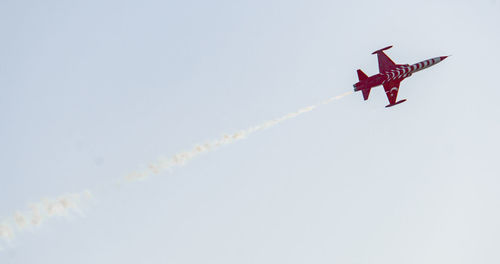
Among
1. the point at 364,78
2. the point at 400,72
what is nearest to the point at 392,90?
the point at 400,72

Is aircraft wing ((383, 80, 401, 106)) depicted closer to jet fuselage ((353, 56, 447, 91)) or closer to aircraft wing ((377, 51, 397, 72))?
jet fuselage ((353, 56, 447, 91))

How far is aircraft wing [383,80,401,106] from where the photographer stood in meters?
131

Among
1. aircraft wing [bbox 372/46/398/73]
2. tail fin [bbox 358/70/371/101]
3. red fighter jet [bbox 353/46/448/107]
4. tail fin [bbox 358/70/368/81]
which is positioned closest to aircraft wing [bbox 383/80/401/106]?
red fighter jet [bbox 353/46/448/107]

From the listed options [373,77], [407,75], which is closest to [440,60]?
[407,75]

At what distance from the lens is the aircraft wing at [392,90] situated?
429 feet

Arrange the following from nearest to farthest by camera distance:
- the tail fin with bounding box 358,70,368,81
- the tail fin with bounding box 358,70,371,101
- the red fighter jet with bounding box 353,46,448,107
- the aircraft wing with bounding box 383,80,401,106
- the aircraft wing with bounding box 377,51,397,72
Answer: the tail fin with bounding box 358,70,371,101
the tail fin with bounding box 358,70,368,81
the red fighter jet with bounding box 353,46,448,107
the aircraft wing with bounding box 383,80,401,106
the aircraft wing with bounding box 377,51,397,72

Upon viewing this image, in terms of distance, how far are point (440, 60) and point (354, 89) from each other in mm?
22061

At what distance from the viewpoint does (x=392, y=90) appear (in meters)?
132


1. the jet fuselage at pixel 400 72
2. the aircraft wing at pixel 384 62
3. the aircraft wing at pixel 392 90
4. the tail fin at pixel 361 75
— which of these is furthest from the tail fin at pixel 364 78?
the aircraft wing at pixel 384 62

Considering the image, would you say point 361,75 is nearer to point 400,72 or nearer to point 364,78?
point 364,78

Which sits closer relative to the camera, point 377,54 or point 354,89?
point 354,89

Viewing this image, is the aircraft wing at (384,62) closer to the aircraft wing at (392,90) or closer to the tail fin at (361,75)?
the aircraft wing at (392,90)

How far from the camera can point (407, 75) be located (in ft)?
430

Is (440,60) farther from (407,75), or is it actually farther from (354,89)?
(354,89)
